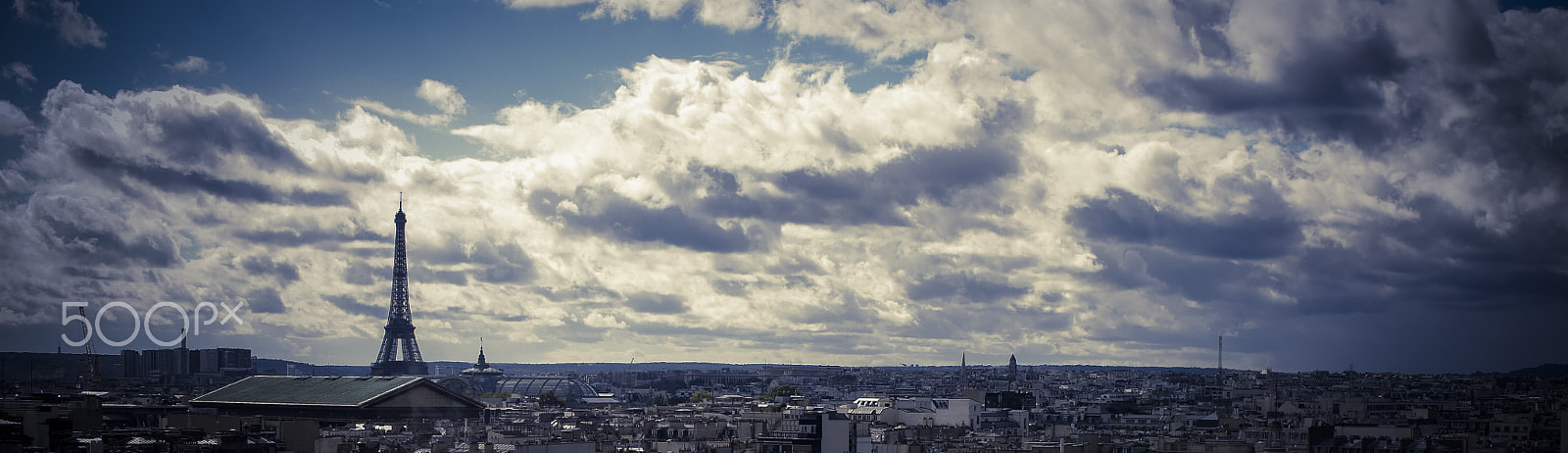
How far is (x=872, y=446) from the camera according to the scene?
6444cm

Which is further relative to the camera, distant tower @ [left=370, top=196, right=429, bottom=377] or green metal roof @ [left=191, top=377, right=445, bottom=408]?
distant tower @ [left=370, top=196, right=429, bottom=377]

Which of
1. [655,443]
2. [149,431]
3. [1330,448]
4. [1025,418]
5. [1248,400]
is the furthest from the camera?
[1248,400]

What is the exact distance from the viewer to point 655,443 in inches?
2805

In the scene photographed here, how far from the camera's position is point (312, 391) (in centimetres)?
12812

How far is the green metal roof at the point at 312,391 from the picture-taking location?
121250 millimetres

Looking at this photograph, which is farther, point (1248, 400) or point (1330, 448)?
point (1248, 400)

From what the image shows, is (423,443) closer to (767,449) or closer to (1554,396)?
(767,449)

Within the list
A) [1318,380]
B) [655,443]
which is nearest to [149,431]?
[655,443]

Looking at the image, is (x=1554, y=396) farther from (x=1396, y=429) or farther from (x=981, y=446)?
(x=981, y=446)

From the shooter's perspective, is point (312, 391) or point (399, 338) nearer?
point (312, 391)

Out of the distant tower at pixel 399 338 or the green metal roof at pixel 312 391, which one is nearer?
the green metal roof at pixel 312 391

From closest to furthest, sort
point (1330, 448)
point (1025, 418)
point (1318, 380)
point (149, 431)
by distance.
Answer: point (1330, 448) → point (149, 431) → point (1025, 418) → point (1318, 380)

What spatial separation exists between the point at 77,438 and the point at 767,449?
2667 cm

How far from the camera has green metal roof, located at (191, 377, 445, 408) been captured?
121250mm
